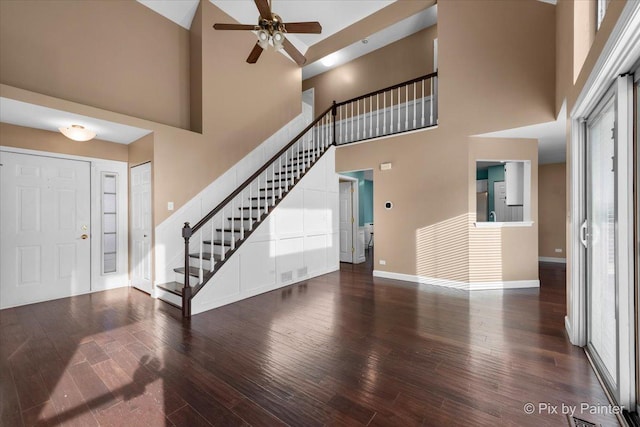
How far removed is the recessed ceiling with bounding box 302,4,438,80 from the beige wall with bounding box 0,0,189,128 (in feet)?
12.0

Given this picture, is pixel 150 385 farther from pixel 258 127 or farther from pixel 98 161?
pixel 258 127

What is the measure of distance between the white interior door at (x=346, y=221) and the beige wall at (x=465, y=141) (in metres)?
1.63

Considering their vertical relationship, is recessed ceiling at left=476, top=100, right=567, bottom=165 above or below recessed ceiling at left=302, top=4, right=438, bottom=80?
below

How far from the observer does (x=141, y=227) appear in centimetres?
462

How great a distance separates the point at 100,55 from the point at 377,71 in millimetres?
5774

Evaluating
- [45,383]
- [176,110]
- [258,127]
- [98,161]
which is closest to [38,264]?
[98,161]

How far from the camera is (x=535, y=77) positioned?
A: 3936mm

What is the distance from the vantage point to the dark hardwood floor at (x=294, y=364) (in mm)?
1805

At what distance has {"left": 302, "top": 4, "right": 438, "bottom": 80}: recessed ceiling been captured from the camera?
18.5 feet

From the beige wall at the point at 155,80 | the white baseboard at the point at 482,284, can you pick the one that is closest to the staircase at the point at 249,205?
the beige wall at the point at 155,80

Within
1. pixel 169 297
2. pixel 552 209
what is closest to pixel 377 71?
pixel 552 209

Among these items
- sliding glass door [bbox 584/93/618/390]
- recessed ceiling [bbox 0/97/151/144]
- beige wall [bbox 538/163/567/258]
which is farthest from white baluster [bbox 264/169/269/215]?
beige wall [bbox 538/163/567/258]

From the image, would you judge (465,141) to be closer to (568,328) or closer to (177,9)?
(568,328)

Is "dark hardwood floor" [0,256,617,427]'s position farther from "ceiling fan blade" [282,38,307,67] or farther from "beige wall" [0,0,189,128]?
"ceiling fan blade" [282,38,307,67]
